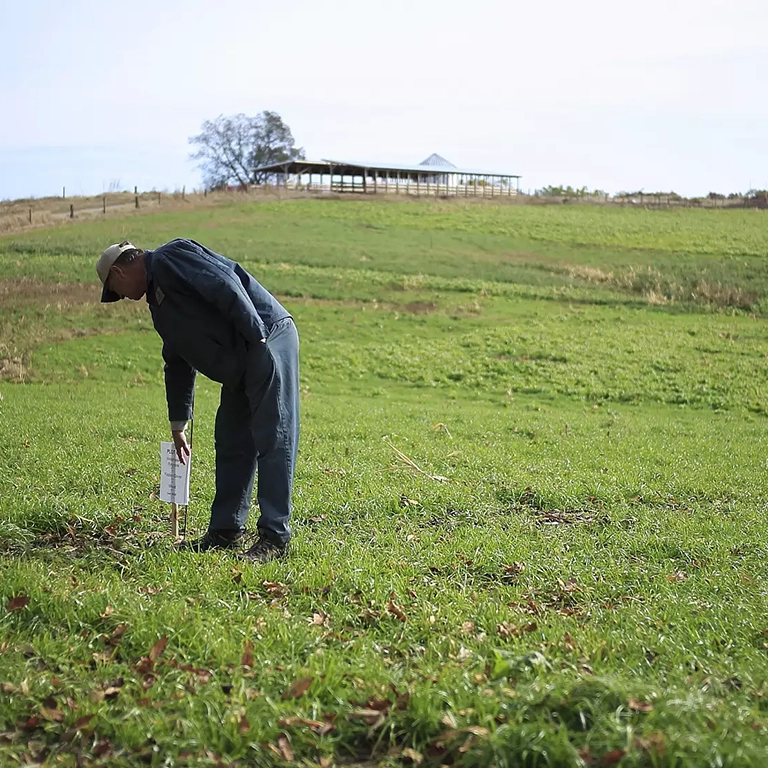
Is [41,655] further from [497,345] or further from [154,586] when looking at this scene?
[497,345]

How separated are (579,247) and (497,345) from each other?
18.7m

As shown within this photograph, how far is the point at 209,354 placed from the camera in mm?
5922

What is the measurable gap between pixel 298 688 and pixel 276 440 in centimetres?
235

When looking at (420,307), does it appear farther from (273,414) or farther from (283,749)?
(283,749)

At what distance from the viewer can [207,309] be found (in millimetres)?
5895

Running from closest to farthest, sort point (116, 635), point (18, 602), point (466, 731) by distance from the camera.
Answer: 1. point (466, 731)
2. point (116, 635)
3. point (18, 602)

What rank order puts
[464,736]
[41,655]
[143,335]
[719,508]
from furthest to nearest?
[143,335]
[719,508]
[41,655]
[464,736]

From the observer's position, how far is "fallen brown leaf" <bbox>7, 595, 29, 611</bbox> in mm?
4809

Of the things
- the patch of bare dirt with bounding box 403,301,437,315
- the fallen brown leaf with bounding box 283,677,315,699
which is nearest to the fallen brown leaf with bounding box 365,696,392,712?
the fallen brown leaf with bounding box 283,677,315,699

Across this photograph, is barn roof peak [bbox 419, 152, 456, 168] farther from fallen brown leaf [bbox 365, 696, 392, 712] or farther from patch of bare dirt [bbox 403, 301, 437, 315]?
fallen brown leaf [bbox 365, 696, 392, 712]

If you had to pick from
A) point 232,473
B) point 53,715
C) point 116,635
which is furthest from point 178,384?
point 53,715

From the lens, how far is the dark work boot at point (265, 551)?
5945mm

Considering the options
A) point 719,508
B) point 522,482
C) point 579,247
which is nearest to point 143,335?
point 522,482

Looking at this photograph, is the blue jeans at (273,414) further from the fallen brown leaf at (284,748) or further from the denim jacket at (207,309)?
the fallen brown leaf at (284,748)
